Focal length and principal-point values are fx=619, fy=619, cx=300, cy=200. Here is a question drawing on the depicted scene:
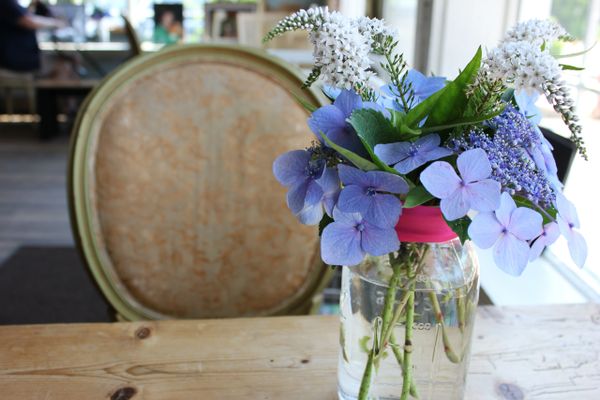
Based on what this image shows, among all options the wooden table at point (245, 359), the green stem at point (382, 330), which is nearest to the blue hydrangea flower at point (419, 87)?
the green stem at point (382, 330)

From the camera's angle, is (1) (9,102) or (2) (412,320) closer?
(2) (412,320)

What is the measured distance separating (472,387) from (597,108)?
75cm

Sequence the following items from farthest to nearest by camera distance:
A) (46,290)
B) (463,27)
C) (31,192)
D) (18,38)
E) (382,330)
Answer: (18,38)
(31,192)
(46,290)
(463,27)
(382,330)

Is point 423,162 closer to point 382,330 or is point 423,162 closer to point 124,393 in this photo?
point 382,330

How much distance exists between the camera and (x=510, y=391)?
639mm

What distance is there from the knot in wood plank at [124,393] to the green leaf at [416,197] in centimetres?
36

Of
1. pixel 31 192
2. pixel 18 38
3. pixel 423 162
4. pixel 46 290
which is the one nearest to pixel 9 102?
pixel 18 38

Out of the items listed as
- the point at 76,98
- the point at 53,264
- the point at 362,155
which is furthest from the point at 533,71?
the point at 76,98

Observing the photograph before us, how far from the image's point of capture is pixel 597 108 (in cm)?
118

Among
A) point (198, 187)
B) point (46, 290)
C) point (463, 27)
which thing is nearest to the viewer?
point (198, 187)

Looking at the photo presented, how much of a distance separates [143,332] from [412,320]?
0.35m

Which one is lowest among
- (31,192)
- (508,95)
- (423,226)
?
(31,192)

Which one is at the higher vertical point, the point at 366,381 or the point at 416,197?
the point at 416,197

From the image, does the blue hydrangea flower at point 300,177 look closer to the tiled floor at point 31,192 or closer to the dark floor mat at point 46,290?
the dark floor mat at point 46,290
